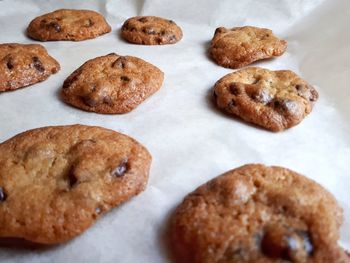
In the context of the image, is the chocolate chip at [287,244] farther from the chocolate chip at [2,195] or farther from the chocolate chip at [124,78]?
the chocolate chip at [124,78]

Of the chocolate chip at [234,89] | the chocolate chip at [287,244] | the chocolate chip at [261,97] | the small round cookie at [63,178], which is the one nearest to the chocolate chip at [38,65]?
the small round cookie at [63,178]

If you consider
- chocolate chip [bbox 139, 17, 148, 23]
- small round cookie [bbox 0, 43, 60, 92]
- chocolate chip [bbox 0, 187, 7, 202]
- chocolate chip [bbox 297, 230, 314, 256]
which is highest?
chocolate chip [bbox 297, 230, 314, 256]

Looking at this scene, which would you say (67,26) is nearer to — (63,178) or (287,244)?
(63,178)

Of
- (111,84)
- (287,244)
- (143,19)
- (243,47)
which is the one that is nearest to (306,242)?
(287,244)

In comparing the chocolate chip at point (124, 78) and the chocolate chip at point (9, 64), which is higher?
the chocolate chip at point (124, 78)

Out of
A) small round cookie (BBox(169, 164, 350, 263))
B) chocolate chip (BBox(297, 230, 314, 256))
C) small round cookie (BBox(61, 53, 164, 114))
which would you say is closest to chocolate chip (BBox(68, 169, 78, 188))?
small round cookie (BBox(169, 164, 350, 263))

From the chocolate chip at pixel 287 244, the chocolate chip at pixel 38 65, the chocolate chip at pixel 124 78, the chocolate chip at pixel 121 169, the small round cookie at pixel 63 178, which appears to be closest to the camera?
the chocolate chip at pixel 287 244

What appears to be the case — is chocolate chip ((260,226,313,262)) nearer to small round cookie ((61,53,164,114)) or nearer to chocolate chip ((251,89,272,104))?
chocolate chip ((251,89,272,104))
